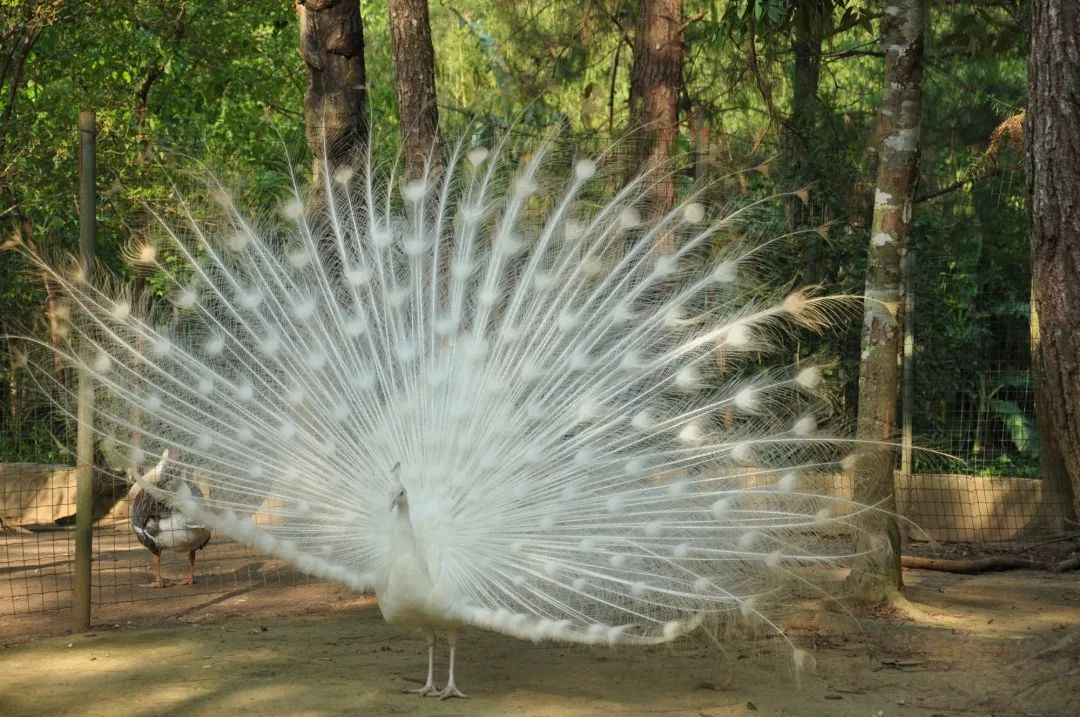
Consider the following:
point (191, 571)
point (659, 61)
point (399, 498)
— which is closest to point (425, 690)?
point (399, 498)

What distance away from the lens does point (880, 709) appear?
5777 millimetres

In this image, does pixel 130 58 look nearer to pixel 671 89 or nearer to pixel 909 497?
pixel 671 89

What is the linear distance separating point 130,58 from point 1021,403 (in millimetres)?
12377

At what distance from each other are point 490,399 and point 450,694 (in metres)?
1.53

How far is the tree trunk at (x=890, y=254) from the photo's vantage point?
7.57m

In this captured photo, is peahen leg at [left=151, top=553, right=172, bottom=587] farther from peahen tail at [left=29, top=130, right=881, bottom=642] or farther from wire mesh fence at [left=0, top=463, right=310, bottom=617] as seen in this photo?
peahen tail at [left=29, top=130, right=881, bottom=642]

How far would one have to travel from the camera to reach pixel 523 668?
6.57 m

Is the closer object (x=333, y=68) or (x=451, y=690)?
(x=451, y=690)

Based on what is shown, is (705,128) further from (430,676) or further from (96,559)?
(96,559)

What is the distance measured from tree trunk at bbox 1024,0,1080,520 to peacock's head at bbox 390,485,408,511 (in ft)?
9.65

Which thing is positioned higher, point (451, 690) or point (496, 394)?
point (496, 394)

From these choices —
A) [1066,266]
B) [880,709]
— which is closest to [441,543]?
[880,709]

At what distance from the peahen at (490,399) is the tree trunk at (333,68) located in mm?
1591

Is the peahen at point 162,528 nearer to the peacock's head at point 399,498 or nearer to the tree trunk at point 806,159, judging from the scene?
the peacock's head at point 399,498
